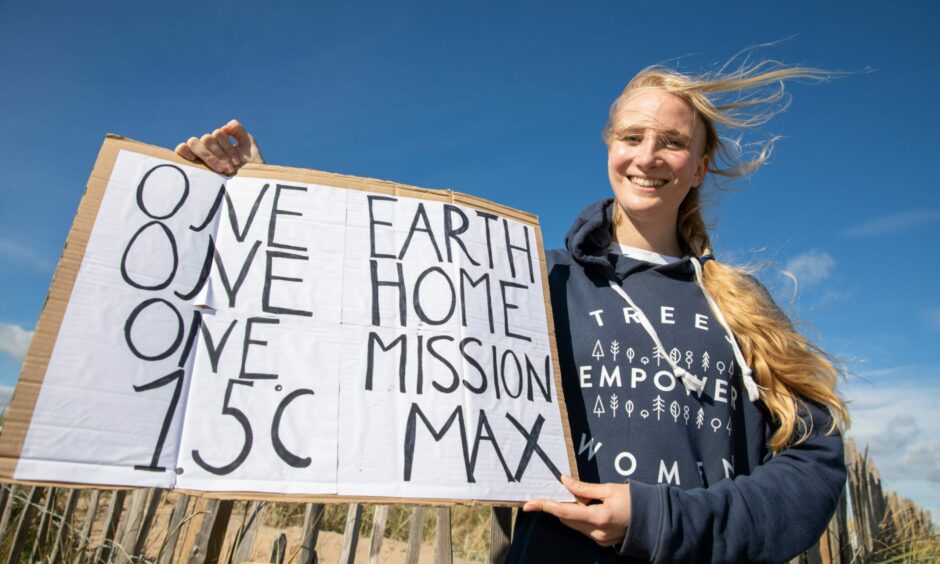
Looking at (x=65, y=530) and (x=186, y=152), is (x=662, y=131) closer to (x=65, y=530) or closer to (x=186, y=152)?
(x=186, y=152)

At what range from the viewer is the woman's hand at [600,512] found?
1.47 m

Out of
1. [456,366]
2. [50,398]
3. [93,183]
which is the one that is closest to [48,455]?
[50,398]

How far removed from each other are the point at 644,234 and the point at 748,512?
95cm

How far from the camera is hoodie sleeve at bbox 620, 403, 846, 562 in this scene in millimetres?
1464

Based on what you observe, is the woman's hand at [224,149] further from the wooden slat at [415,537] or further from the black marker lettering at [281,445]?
the wooden slat at [415,537]

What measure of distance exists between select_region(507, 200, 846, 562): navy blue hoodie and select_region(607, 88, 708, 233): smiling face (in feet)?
0.64

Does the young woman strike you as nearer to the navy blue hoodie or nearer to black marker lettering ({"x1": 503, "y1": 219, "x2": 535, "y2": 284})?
the navy blue hoodie

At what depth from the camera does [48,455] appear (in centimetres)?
123

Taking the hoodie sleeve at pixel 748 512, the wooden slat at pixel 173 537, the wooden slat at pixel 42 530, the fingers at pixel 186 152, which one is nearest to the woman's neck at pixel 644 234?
the hoodie sleeve at pixel 748 512

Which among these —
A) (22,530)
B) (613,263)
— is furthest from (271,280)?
(22,530)

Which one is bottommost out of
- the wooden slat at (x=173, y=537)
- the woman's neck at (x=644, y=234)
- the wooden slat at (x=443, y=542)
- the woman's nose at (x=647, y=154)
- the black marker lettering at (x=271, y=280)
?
the wooden slat at (x=443, y=542)

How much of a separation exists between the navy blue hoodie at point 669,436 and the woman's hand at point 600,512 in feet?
0.09

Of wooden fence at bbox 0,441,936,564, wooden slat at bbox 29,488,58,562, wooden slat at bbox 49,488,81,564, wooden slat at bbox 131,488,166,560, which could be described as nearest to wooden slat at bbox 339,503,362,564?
wooden fence at bbox 0,441,936,564

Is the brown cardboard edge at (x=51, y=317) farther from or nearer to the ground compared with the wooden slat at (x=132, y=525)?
farther from the ground
